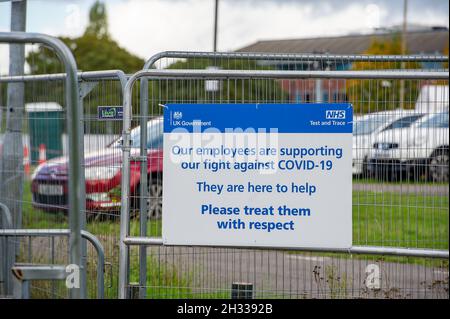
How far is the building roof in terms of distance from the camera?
254 ft

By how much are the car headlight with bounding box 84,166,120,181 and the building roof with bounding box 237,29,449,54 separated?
67164 mm

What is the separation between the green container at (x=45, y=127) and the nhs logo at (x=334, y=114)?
2490mm

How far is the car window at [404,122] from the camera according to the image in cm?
686

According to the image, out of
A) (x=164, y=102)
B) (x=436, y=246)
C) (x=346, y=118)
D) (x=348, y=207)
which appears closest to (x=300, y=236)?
(x=348, y=207)

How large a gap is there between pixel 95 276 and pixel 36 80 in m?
1.70

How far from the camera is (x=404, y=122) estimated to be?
7.08 m

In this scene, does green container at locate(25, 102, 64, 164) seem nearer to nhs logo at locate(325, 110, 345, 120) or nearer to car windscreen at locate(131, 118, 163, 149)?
car windscreen at locate(131, 118, 163, 149)

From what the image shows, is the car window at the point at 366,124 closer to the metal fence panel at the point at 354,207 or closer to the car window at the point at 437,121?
the metal fence panel at the point at 354,207

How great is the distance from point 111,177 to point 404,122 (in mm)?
2373

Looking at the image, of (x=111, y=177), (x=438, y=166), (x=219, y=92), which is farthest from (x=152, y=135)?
(x=438, y=166)

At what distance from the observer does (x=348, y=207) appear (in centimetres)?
607

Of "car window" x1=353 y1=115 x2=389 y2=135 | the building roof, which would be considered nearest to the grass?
"car window" x1=353 y1=115 x2=389 y2=135

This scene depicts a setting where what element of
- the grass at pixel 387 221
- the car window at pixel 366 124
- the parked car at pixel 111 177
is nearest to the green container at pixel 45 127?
the parked car at pixel 111 177

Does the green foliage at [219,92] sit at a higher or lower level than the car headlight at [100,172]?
higher
